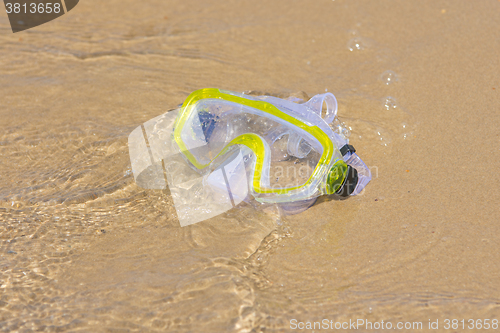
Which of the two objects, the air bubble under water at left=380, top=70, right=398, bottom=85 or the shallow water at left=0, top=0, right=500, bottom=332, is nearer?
the shallow water at left=0, top=0, right=500, bottom=332

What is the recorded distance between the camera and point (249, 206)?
302 cm

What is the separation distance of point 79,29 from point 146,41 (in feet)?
2.87

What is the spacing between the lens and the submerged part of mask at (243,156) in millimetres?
2889

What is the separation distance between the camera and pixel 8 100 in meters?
3.97

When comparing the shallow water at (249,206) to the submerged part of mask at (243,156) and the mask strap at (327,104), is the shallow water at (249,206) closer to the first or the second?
the submerged part of mask at (243,156)

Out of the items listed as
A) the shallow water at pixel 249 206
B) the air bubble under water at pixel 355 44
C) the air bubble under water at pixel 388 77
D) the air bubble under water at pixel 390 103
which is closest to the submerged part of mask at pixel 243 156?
the shallow water at pixel 249 206

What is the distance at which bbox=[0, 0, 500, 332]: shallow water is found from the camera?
95.0 inches

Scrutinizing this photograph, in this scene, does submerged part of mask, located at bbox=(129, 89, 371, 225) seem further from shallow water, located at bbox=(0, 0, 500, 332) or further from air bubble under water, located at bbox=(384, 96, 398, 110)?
air bubble under water, located at bbox=(384, 96, 398, 110)

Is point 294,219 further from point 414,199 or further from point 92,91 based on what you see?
point 92,91

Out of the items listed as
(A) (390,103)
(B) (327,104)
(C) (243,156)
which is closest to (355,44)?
(A) (390,103)

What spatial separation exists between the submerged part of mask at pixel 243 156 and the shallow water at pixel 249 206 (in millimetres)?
150

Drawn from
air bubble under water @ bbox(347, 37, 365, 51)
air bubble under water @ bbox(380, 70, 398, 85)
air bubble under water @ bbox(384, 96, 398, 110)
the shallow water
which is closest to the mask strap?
the shallow water

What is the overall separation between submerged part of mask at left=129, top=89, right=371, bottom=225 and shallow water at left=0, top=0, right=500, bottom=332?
150 millimetres

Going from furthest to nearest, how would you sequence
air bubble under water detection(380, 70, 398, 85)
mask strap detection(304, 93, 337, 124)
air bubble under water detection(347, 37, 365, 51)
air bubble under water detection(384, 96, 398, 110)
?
air bubble under water detection(347, 37, 365, 51), air bubble under water detection(380, 70, 398, 85), air bubble under water detection(384, 96, 398, 110), mask strap detection(304, 93, 337, 124)
